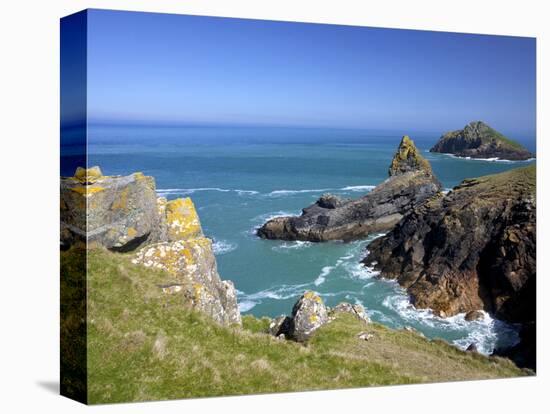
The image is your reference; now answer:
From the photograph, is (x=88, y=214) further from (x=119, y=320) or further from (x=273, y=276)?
(x=273, y=276)

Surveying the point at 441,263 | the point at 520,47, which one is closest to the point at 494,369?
the point at 441,263

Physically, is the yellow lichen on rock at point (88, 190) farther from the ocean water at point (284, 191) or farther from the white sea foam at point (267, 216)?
the white sea foam at point (267, 216)

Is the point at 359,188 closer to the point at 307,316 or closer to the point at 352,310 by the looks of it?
the point at 352,310

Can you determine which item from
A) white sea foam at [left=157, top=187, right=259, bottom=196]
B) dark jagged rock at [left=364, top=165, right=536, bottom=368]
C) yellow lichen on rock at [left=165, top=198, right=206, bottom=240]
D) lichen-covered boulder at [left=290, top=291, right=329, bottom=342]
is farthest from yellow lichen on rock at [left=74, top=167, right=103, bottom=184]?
dark jagged rock at [left=364, top=165, right=536, bottom=368]

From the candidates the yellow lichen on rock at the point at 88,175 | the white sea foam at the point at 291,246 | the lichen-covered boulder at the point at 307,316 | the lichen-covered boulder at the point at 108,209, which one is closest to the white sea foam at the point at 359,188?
the white sea foam at the point at 291,246

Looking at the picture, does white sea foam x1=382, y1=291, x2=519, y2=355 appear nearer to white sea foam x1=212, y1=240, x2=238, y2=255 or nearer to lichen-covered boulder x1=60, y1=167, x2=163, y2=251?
white sea foam x1=212, y1=240, x2=238, y2=255
